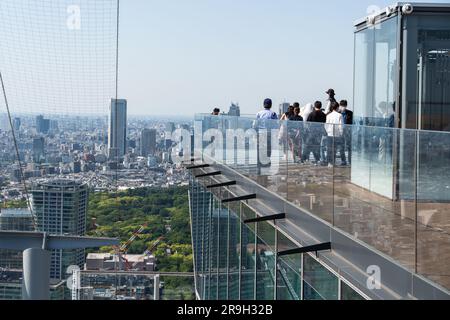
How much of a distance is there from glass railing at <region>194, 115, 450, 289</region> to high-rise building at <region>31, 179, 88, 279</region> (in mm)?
3489

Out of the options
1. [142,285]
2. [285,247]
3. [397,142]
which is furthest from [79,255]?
[397,142]

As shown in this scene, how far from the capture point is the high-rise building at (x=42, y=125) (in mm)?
20906

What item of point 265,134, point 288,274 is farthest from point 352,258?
point 265,134

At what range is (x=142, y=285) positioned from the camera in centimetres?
1345

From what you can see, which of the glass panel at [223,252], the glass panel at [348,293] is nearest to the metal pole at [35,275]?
the glass panel at [348,293]

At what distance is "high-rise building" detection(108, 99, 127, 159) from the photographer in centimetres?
2084

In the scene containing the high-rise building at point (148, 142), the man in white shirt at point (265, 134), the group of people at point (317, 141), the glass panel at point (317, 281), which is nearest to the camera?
the glass panel at point (317, 281)

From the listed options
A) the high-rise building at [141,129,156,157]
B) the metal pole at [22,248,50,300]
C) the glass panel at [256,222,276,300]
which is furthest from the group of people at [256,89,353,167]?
the high-rise building at [141,129,156,157]

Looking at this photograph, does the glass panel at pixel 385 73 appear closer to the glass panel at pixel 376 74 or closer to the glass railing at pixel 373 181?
the glass panel at pixel 376 74

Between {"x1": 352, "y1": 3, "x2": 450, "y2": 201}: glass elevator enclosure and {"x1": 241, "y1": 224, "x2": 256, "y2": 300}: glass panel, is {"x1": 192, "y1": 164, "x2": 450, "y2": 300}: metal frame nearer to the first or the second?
{"x1": 241, "y1": 224, "x2": 256, "y2": 300}: glass panel

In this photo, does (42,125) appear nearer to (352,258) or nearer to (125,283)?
(125,283)

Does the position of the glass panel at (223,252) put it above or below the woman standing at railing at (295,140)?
below

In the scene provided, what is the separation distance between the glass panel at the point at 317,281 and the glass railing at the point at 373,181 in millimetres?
405

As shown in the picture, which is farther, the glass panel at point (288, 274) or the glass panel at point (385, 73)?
the glass panel at point (385, 73)
